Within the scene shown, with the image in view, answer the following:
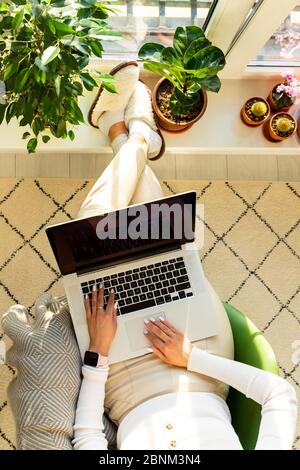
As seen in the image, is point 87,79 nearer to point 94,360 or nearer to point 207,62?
point 207,62

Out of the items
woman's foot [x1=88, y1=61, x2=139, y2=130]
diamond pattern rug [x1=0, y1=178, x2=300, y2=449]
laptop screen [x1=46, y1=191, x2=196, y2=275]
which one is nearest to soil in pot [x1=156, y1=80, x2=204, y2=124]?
woman's foot [x1=88, y1=61, x2=139, y2=130]

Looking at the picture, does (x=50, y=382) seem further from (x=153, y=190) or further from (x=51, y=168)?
(x=51, y=168)

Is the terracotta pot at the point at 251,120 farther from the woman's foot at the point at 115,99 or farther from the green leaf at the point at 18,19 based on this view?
the green leaf at the point at 18,19

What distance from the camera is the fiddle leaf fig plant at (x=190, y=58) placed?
168 centimetres

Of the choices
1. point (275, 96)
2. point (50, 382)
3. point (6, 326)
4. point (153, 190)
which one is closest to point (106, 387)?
point (50, 382)

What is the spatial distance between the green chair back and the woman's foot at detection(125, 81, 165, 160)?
0.63m

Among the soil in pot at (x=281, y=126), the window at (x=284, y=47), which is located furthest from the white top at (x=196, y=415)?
the window at (x=284, y=47)

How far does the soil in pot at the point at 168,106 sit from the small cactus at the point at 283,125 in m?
0.29

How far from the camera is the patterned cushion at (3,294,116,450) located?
4.73ft

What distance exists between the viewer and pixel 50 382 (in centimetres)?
149

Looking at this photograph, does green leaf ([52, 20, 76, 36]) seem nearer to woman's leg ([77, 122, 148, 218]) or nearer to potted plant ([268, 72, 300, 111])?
woman's leg ([77, 122, 148, 218])

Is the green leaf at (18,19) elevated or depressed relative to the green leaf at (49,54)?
elevated

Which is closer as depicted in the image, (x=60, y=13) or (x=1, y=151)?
(x=60, y=13)

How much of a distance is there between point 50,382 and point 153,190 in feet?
2.37
